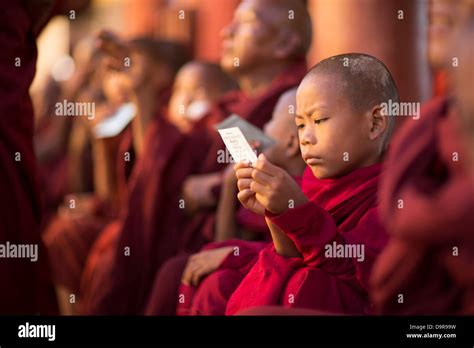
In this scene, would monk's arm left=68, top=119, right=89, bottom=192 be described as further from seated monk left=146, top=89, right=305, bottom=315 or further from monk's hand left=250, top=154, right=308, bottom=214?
monk's hand left=250, top=154, right=308, bottom=214

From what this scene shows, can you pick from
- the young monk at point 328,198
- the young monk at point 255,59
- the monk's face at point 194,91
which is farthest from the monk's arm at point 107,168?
the young monk at point 328,198

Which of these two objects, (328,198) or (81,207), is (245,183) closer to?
(328,198)

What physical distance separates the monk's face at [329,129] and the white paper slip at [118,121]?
3.20 metres

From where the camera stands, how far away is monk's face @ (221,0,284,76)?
5527mm

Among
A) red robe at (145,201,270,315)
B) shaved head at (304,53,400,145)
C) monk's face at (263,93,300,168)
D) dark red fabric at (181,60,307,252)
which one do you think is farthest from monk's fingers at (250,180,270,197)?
dark red fabric at (181,60,307,252)

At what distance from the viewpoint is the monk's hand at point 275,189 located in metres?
3.28

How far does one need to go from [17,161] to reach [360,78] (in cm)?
156

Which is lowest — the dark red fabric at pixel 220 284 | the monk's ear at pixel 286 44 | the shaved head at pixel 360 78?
the dark red fabric at pixel 220 284

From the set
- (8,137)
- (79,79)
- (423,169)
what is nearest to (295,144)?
(8,137)

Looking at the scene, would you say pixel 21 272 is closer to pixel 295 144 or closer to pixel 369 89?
pixel 295 144

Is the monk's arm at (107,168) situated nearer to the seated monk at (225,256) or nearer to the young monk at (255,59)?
the young monk at (255,59)

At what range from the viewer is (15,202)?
4.58m

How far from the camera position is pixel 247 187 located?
135 inches

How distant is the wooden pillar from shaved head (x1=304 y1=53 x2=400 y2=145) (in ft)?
6.85
